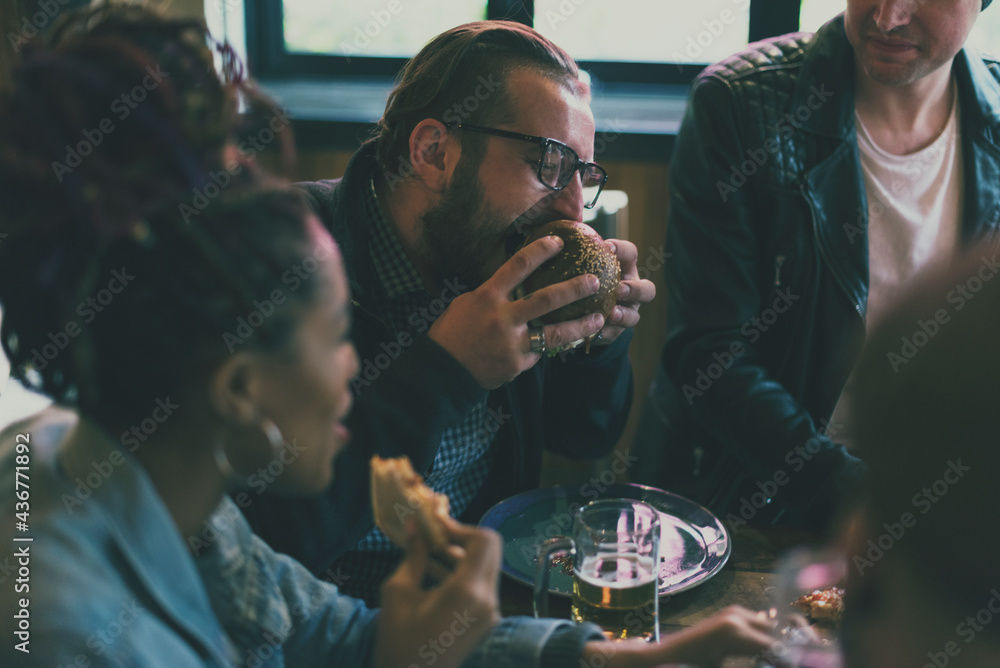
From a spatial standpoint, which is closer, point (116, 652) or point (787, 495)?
point (116, 652)

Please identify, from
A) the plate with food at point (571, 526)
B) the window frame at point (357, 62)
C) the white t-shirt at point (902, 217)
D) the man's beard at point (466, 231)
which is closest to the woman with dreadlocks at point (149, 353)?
the plate with food at point (571, 526)

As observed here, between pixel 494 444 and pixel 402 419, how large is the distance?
42 centimetres

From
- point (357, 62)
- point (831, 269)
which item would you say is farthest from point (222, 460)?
point (357, 62)

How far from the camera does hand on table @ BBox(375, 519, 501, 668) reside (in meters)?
0.70

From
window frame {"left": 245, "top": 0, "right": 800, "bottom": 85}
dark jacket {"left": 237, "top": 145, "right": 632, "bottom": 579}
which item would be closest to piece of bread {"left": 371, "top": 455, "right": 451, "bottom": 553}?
dark jacket {"left": 237, "top": 145, "right": 632, "bottom": 579}

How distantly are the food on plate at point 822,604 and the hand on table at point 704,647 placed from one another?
0.60 ft

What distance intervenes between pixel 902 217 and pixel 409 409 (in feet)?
3.69

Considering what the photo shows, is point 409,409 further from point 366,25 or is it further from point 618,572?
point 366,25

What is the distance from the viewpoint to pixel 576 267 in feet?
4.11

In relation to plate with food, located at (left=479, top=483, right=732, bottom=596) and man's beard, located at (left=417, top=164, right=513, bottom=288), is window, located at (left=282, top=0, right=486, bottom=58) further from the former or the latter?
plate with food, located at (left=479, top=483, right=732, bottom=596)

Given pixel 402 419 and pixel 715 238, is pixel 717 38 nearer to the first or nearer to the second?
pixel 715 238

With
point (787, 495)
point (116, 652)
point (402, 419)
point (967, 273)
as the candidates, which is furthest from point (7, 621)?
point (787, 495)

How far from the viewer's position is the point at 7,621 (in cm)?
62

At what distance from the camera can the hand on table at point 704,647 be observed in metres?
0.81
